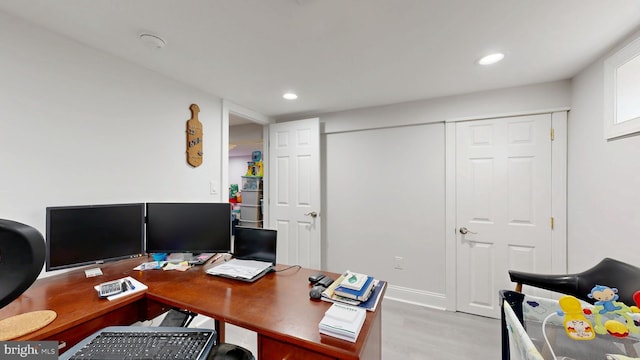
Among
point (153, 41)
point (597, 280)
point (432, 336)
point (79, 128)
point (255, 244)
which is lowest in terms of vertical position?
point (432, 336)

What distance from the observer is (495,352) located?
1.92m

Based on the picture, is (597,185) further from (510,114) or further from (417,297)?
(417,297)

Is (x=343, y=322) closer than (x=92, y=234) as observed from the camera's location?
Yes

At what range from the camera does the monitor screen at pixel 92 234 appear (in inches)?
52.6

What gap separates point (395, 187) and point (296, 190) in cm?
121

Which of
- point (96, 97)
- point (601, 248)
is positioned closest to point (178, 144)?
point (96, 97)

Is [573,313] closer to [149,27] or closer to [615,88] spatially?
[615,88]

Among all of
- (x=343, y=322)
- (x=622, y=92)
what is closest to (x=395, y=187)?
(x=622, y=92)

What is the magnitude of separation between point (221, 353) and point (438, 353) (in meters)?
1.72

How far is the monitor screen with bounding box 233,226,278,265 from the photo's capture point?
1.64m

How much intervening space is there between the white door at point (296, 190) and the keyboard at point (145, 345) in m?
2.07

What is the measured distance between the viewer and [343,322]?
3.15ft

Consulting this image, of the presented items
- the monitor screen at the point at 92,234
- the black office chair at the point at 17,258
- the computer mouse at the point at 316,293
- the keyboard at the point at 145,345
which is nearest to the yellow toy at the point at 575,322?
the computer mouse at the point at 316,293

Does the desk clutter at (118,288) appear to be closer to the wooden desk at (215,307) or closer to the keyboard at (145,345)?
the wooden desk at (215,307)
